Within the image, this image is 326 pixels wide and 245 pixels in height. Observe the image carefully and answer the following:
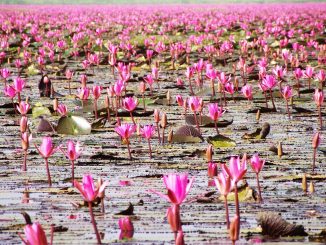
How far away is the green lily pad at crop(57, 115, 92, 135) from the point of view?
4371 mm

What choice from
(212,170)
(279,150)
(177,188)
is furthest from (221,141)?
(177,188)

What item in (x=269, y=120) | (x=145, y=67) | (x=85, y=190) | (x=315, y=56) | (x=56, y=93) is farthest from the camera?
(x=315, y=56)

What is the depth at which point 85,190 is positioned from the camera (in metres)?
2.15

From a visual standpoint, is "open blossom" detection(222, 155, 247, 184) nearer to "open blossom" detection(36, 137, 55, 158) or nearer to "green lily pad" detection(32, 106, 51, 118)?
"open blossom" detection(36, 137, 55, 158)

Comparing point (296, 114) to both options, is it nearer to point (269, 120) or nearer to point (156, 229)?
point (269, 120)

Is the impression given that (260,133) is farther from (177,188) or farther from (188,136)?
(177,188)

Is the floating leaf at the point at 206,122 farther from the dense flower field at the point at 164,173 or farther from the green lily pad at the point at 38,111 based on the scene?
the green lily pad at the point at 38,111

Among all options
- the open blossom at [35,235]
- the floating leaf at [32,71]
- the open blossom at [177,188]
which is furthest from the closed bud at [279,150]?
the floating leaf at [32,71]

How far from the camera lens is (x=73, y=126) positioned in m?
4.37

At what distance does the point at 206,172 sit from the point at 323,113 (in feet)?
7.17

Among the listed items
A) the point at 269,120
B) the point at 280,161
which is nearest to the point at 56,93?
the point at 269,120

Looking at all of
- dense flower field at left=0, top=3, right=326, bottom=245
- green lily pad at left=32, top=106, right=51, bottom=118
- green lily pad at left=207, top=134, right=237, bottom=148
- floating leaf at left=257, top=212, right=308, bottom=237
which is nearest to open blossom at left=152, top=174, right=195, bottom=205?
dense flower field at left=0, top=3, right=326, bottom=245

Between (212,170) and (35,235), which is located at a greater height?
(35,235)

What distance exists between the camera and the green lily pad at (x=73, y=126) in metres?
4.37
